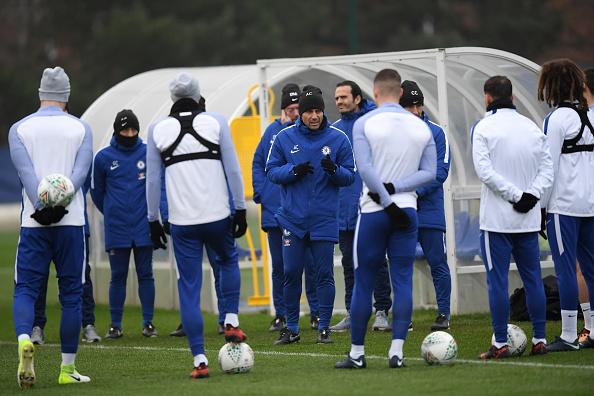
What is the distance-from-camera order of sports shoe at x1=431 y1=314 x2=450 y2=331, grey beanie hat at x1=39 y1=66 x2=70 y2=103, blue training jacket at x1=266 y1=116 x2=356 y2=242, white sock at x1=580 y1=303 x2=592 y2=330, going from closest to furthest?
grey beanie hat at x1=39 y1=66 x2=70 y2=103
white sock at x1=580 y1=303 x2=592 y2=330
blue training jacket at x1=266 y1=116 x2=356 y2=242
sports shoe at x1=431 y1=314 x2=450 y2=331

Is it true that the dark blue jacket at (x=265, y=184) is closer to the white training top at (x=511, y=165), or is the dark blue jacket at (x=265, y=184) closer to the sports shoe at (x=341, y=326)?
the sports shoe at (x=341, y=326)

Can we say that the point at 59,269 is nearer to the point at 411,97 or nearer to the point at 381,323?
the point at 411,97

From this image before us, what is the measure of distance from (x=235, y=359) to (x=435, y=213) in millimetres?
3479

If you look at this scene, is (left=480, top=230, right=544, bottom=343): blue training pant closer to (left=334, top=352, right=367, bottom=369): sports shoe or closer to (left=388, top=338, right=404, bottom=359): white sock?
(left=388, top=338, right=404, bottom=359): white sock

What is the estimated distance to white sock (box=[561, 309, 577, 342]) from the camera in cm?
1024

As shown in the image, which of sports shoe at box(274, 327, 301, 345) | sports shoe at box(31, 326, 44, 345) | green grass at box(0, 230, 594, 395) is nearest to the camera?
green grass at box(0, 230, 594, 395)

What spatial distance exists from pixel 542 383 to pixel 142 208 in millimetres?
6156

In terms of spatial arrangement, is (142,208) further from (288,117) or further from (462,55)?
(462,55)

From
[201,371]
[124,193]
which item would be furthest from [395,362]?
[124,193]

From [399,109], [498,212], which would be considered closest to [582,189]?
[498,212]

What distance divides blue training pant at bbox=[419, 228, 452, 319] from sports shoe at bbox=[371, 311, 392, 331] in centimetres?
56

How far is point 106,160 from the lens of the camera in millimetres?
13680

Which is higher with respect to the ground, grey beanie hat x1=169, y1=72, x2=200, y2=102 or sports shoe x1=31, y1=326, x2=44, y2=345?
grey beanie hat x1=169, y1=72, x2=200, y2=102

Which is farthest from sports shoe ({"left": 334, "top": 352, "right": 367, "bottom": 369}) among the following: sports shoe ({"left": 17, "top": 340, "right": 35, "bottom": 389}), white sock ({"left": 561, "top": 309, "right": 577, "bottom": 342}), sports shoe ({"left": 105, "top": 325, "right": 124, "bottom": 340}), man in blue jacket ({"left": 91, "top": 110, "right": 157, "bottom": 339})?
sports shoe ({"left": 105, "top": 325, "right": 124, "bottom": 340})
